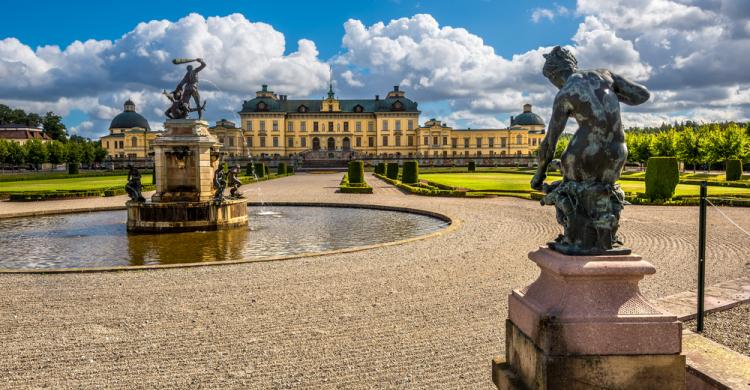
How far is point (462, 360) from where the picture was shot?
480 cm

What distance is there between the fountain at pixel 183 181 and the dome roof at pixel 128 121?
3546 inches

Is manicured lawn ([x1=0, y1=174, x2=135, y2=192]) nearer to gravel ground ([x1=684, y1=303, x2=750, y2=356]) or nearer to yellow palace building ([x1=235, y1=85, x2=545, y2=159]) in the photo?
gravel ground ([x1=684, y1=303, x2=750, y2=356])

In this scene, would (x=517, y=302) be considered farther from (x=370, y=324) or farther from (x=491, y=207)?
(x=491, y=207)

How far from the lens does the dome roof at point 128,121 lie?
3792 inches

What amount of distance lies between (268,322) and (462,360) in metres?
2.30

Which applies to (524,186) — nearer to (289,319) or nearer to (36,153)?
(289,319)

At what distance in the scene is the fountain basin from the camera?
46.3 feet

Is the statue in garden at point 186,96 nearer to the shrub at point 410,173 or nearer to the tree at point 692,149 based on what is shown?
the shrub at point 410,173

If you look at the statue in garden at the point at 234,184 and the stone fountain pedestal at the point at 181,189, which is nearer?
the stone fountain pedestal at the point at 181,189

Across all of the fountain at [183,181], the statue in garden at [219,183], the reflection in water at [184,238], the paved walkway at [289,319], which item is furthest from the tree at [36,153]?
the paved walkway at [289,319]

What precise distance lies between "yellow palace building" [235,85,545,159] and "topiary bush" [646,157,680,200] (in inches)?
2618

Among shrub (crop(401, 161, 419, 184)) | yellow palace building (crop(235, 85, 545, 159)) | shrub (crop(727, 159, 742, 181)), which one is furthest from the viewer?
yellow palace building (crop(235, 85, 545, 159))

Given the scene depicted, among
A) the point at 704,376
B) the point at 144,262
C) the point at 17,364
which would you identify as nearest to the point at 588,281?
the point at 704,376

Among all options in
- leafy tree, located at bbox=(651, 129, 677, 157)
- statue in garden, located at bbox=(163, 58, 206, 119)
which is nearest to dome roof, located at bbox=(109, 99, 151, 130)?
leafy tree, located at bbox=(651, 129, 677, 157)
